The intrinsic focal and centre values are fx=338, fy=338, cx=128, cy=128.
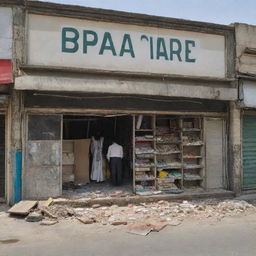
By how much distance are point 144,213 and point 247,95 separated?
220 inches

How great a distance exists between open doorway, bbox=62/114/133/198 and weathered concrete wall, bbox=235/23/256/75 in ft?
14.4

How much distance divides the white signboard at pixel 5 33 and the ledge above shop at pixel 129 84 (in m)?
0.69

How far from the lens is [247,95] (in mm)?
11609

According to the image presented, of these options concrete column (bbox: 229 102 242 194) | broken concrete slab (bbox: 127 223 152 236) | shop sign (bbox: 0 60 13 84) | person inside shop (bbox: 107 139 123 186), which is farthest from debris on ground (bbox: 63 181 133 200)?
shop sign (bbox: 0 60 13 84)

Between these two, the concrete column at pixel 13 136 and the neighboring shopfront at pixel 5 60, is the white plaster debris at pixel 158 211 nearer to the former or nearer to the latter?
the concrete column at pixel 13 136

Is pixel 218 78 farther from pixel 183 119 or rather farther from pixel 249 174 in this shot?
pixel 249 174

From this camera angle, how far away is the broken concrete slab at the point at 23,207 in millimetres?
8391

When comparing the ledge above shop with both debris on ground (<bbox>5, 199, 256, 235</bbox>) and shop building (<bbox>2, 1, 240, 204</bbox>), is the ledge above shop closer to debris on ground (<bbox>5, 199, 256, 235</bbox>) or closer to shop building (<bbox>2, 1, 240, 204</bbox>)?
shop building (<bbox>2, 1, 240, 204</bbox>)

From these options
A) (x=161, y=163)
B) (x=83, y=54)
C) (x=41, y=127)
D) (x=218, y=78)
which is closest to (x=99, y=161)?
(x=161, y=163)

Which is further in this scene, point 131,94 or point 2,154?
point 131,94

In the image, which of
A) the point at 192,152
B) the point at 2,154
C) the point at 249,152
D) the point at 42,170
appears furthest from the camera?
the point at 249,152

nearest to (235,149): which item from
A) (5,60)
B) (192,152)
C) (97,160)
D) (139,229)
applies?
(192,152)

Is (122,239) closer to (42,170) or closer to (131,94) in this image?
(42,170)

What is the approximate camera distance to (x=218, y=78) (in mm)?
11469
